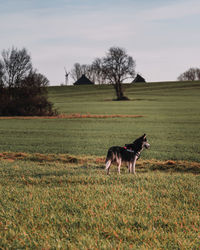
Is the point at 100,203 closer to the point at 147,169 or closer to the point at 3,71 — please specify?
the point at 147,169

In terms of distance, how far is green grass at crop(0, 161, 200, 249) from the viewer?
4203mm

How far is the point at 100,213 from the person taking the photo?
17.0 ft

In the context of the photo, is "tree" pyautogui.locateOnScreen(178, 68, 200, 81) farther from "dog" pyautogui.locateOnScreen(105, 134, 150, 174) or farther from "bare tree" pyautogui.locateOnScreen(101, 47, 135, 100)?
"dog" pyautogui.locateOnScreen(105, 134, 150, 174)

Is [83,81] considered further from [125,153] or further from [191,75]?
[125,153]

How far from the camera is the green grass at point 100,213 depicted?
4203 millimetres

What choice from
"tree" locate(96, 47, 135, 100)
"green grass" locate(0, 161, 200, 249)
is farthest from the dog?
"tree" locate(96, 47, 135, 100)

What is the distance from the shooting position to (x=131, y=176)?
819cm

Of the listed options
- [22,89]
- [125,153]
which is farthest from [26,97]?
[125,153]

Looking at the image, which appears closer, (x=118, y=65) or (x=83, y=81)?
(x=118, y=65)

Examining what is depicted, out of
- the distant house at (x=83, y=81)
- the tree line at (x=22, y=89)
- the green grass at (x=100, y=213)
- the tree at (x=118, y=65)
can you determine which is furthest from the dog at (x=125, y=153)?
the distant house at (x=83, y=81)

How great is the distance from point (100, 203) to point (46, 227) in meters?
1.22

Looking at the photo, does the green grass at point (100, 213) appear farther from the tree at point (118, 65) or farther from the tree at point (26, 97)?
the tree at point (118, 65)

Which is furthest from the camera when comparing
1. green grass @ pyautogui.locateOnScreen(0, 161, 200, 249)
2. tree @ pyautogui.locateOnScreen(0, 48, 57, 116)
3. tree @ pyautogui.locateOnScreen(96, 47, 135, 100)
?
tree @ pyautogui.locateOnScreen(96, 47, 135, 100)

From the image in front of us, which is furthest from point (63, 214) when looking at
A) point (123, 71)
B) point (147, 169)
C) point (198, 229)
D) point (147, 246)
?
point (123, 71)
